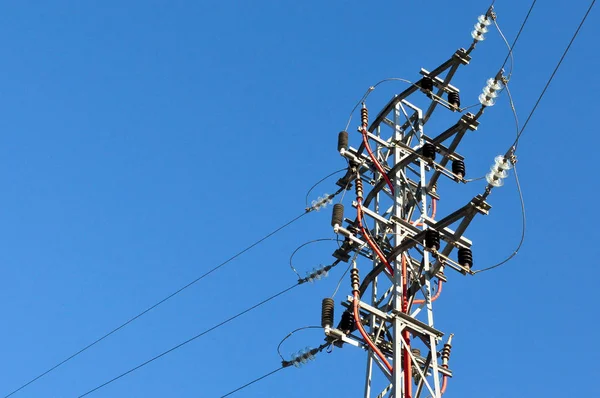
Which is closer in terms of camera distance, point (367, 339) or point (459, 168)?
point (367, 339)

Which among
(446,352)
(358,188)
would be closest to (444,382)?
(446,352)

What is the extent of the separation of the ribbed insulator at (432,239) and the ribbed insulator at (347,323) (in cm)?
176

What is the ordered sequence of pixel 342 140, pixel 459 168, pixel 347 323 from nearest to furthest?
1. pixel 347 323
2. pixel 459 168
3. pixel 342 140

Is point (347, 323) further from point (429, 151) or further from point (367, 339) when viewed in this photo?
point (429, 151)

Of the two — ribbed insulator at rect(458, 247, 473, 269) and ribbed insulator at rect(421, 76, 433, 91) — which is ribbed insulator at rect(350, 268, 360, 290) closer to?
ribbed insulator at rect(458, 247, 473, 269)

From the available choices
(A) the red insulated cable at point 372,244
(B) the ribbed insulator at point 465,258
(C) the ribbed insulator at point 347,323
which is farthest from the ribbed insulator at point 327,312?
(B) the ribbed insulator at point 465,258

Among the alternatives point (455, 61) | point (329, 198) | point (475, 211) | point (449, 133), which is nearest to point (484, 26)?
point (455, 61)

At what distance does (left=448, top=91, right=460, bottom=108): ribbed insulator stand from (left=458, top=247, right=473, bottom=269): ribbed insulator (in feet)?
16.1

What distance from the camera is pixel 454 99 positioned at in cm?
2088

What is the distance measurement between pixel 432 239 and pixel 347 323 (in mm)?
2014

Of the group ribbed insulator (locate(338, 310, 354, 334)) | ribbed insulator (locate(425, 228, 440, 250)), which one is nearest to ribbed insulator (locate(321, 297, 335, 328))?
ribbed insulator (locate(338, 310, 354, 334))

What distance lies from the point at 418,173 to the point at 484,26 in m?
3.87

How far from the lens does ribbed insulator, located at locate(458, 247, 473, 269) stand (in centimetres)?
1675

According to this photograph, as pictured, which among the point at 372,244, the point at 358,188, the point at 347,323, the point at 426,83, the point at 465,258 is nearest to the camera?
the point at 347,323
